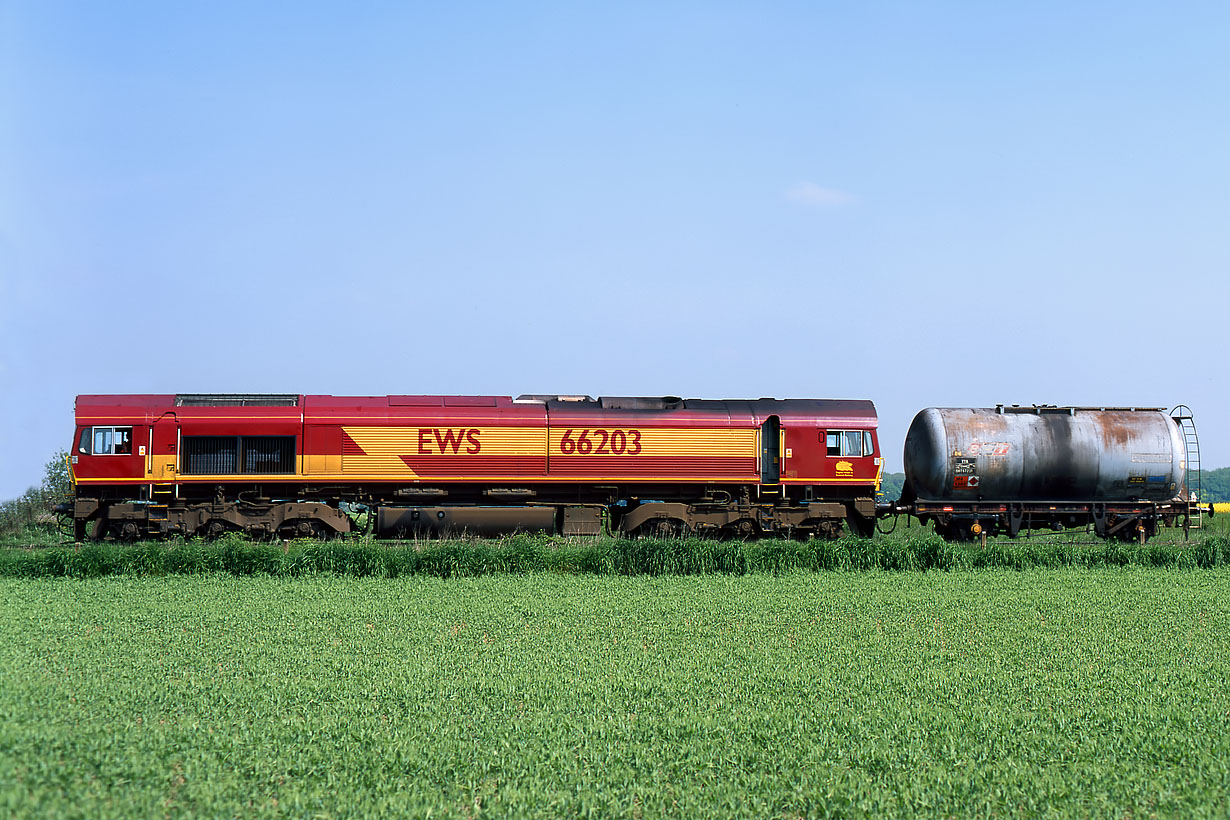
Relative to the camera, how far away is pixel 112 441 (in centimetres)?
2998

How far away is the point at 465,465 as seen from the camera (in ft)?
101

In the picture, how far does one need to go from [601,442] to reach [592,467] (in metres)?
0.77

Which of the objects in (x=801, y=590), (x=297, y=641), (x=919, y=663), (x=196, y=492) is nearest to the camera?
(x=919, y=663)

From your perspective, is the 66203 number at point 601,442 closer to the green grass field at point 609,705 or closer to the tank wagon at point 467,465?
the tank wagon at point 467,465

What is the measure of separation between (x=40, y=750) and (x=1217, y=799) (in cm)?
1092

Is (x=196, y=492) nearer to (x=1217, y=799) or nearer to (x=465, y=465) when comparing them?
(x=465, y=465)

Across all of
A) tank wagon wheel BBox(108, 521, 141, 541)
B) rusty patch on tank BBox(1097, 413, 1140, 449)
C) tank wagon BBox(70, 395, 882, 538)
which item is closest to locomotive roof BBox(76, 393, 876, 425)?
tank wagon BBox(70, 395, 882, 538)

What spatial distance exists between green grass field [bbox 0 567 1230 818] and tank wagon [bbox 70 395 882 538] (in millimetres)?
8477

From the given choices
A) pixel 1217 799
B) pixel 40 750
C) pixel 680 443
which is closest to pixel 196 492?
pixel 680 443

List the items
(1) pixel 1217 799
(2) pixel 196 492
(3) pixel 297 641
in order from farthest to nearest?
(2) pixel 196 492 → (3) pixel 297 641 → (1) pixel 1217 799

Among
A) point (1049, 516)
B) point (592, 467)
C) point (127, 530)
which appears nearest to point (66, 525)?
point (127, 530)

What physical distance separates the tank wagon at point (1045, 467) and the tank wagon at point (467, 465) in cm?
204

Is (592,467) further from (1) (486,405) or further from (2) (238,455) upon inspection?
(2) (238,455)

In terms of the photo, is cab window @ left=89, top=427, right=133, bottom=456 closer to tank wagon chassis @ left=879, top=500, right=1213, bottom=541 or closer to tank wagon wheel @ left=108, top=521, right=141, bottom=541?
tank wagon wheel @ left=108, top=521, right=141, bottom=541
